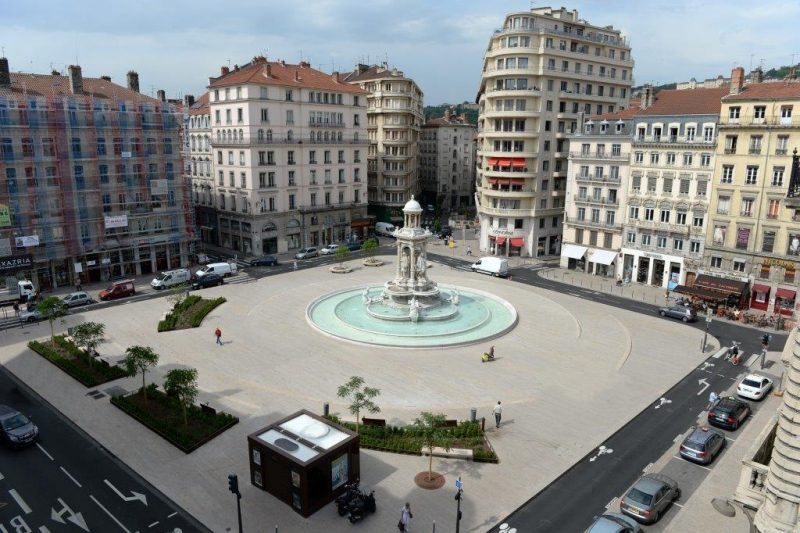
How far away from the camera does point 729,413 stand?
3706 centimetres

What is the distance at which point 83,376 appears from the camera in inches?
1682

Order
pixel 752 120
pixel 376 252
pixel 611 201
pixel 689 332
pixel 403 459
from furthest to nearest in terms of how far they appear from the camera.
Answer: pixel 376 252 → pixel 611 201 → pixel 752 120 → pixel 689 332 → pixel 403 459

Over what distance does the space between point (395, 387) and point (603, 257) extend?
46.1 m

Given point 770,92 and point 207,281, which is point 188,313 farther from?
point 770,92

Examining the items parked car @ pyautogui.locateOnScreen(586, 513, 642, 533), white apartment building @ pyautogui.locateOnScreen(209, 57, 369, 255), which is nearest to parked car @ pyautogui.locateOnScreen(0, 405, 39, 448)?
parked car @ pyautogui.locateOnScreen(586, 513, 642, 533)

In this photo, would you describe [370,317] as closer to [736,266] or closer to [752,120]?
[736,266]

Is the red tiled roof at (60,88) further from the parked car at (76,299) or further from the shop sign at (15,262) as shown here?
the parked car at (76,299)

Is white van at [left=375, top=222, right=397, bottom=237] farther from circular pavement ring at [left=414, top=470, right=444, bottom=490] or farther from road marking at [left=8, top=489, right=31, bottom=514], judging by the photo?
road marking at [left=8, top=489, right=31, bottom=514]

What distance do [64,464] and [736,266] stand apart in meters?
66.3

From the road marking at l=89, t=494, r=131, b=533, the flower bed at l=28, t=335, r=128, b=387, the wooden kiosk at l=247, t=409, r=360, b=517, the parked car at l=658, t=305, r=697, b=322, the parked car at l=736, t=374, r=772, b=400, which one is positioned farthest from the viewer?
the parked car at l=658, t=305, r=697, b=322

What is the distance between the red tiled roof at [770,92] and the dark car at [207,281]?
62645 millimetres

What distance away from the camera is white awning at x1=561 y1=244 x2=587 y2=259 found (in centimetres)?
7962

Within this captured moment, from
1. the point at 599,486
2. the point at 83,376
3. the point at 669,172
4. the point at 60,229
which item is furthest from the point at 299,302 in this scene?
the point at 669,172

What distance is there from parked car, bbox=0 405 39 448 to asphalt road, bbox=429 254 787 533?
90.6 ft
